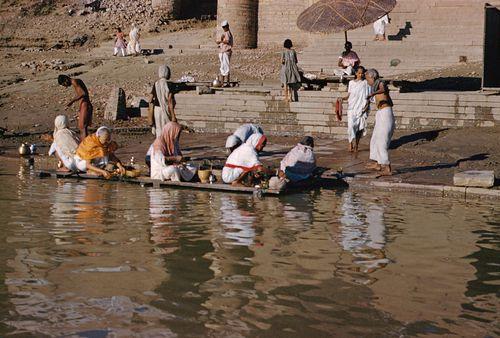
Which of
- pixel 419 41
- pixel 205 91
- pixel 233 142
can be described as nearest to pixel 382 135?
pixel 233 142

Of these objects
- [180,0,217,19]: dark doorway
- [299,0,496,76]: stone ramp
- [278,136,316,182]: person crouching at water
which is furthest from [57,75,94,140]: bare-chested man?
[180,0,217,19]: dark doorway

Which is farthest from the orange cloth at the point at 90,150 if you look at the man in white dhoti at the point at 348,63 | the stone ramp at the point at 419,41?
the stone ramp at the point at 419,41

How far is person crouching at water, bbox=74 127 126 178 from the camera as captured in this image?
13.3m

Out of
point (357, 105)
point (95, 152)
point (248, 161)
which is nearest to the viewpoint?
point (248, 161)

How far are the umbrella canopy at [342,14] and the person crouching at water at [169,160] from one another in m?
5.82

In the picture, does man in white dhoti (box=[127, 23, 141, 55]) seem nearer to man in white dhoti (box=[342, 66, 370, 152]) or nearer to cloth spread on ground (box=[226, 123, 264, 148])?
man in white dhoti (box=[342, 66, 370, 152])

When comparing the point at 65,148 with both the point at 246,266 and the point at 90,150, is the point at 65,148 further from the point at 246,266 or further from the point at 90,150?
the point at 246,266

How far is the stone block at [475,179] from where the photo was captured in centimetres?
1188

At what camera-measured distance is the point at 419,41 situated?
23188mm

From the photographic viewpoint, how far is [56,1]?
36219mm

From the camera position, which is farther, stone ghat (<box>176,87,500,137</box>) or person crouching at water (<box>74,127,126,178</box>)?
stone ghat (<box>176,87,500,137</box>)

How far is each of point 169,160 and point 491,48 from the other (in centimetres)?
735

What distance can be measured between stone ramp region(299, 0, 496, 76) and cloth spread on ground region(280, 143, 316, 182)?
1040 cm

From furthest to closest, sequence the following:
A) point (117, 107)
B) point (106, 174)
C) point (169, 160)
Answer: point (117, 107), point (106, 174), point (169, 160)
